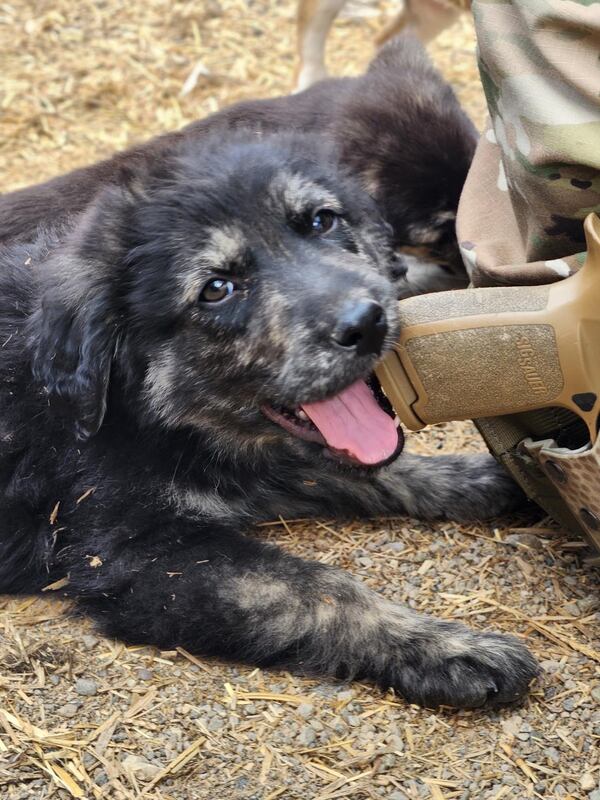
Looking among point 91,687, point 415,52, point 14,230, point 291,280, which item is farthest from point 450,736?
point 415,52

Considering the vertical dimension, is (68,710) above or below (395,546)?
above

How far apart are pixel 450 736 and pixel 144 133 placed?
19.2 ft

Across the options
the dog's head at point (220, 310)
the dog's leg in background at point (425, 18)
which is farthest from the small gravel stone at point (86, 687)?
the dog's leg in background at point (425, 18)

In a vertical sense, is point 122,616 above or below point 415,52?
below

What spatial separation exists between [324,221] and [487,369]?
0.82 metres

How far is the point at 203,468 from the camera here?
3670mm

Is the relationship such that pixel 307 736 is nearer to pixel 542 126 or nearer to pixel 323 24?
pixel 542 126

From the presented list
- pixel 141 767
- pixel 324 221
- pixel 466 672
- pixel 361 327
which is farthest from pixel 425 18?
pixel 141 767

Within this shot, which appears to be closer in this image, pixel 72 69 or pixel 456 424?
pixel 456 424

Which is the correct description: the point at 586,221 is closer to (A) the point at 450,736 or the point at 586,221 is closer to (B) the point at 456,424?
(A) the point at 450,736

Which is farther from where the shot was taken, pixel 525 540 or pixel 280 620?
pixel 525 540

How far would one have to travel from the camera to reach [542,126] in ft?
9.87

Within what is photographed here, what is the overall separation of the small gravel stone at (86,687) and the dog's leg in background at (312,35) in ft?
17.1

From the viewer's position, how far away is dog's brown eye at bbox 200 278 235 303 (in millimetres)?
3363
